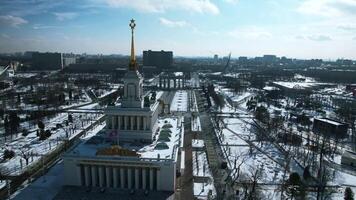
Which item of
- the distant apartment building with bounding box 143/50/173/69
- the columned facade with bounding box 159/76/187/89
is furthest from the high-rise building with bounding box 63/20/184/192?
the distant apartment building with bounding box 143/50/173/69

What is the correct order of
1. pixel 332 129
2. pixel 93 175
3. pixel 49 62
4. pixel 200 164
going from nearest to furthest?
pixel 93 175 → pixel 200 164 → pixel 332 129 → pixel 49 62

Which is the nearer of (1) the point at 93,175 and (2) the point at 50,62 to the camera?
(1) the point at 93,175

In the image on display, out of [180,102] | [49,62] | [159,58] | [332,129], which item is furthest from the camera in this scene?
[159,58]

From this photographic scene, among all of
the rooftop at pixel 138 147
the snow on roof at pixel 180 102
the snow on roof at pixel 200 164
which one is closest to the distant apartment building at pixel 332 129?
the snow on roof at pixel 200 164

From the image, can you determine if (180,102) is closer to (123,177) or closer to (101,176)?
(123,177)

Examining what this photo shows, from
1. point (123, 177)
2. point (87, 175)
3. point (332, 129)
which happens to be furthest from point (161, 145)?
point (332, 129)

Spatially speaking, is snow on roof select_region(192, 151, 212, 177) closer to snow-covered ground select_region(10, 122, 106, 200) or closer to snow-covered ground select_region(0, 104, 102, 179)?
snow-covered ground select_region(10, 122, 106, 200)

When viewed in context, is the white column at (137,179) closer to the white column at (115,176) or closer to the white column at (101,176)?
the white column at (115,176)

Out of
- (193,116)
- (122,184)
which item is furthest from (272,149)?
(122,184)
